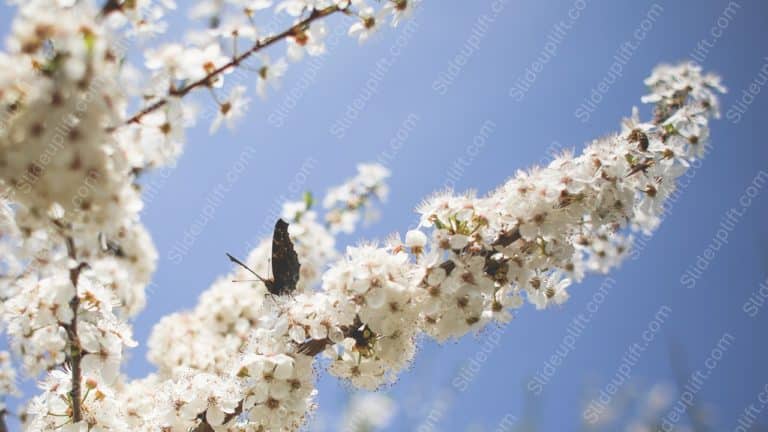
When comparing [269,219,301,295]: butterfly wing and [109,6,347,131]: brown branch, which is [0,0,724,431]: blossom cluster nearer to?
[109,6,347,131]: brown branch

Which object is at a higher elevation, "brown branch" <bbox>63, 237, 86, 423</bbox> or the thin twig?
"brown branch" <bbox>63, 237, 86, 423</bbox>

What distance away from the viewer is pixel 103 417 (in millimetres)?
2951

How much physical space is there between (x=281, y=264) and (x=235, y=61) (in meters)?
2.18

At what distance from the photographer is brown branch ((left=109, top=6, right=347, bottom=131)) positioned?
6.32 feet

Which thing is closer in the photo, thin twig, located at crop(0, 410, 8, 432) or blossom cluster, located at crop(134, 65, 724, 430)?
thin twig, located at crop(0, 410, 8, 432)

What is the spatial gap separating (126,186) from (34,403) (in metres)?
2.21

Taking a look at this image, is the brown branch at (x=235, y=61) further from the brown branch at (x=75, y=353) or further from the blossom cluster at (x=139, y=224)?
the brown branch at (x=75, y=353)

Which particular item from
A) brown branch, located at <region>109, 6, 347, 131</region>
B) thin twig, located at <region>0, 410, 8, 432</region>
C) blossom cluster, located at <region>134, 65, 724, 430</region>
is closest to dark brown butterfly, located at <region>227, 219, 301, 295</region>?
blossom cluster, located at <region>134, 65, 724, 430</region>

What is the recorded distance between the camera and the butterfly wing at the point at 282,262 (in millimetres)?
4006

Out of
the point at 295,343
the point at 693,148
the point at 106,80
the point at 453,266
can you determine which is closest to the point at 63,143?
the point at 106,80

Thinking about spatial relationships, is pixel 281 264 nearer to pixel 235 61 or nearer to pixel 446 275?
pixel 446 275

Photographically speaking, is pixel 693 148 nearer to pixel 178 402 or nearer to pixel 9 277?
pixel 178 402

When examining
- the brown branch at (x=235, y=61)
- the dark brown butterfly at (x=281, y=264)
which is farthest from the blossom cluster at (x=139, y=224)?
the dark brown butterfly at (x=281, y=264)

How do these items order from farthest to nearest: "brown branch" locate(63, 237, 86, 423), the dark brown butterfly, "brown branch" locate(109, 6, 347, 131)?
the dark brown butterfly
"brown branch" locate(63, 237, 86, 423)
"brown branch" locate(109, 6, 347, 131)
